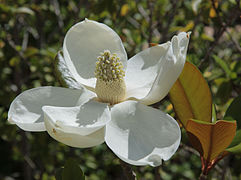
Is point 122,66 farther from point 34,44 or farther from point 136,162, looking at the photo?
point 34,44

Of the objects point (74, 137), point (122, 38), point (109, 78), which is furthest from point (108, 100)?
point (122, 38)

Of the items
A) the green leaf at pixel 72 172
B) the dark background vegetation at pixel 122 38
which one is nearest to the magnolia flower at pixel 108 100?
the green leaf at pixel 72 172

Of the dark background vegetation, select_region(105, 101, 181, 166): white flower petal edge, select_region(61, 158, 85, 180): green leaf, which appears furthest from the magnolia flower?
the dark background vegetation

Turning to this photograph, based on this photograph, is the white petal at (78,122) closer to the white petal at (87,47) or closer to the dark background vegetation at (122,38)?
the white petal at (87,47)

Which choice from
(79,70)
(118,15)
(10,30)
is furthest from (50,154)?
(79,70)

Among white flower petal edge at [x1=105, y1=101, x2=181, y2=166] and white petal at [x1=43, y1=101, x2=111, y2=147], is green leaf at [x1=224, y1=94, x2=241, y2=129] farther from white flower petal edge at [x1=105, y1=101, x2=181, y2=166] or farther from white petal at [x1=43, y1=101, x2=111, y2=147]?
white petal at [x1=43, y1=101, x2=111, y2=147]

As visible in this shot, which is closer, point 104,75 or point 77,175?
point 77,175

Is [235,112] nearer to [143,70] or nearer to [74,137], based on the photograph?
[143,70]

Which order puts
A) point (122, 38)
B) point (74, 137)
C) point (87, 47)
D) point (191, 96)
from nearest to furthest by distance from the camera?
point (74, 137), point (191, 96), point (87, 47), point (122, 38)
